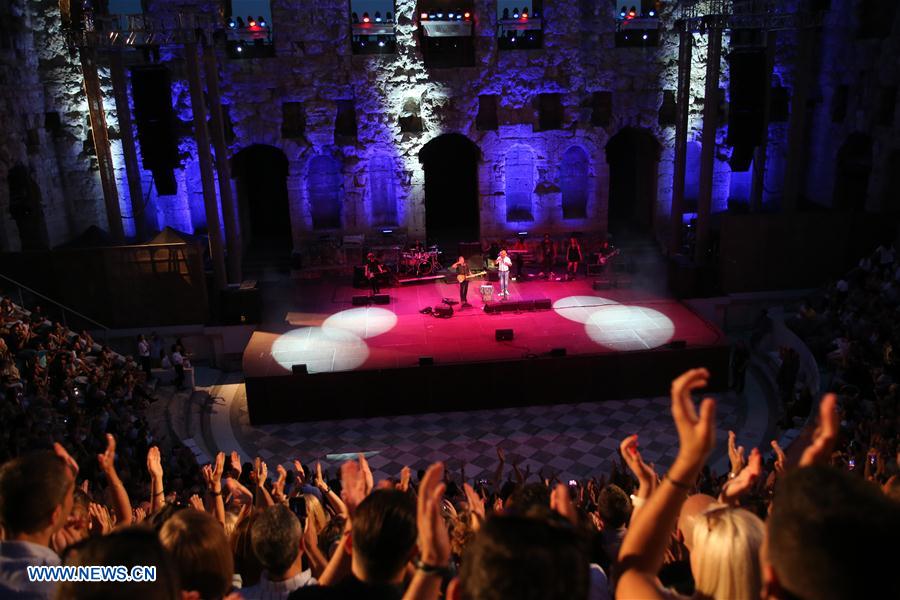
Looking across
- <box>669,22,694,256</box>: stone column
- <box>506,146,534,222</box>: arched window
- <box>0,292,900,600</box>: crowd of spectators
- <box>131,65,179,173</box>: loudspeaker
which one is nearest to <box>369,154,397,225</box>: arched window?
<box>506,146,534,222</box>: arched window

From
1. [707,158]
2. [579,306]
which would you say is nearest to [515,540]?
[579,306]

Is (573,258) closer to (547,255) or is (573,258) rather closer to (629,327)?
(547,255)

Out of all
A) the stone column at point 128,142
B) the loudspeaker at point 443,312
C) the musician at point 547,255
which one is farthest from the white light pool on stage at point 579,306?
the stone column at point 128,142

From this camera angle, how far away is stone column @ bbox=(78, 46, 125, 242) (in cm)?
1712

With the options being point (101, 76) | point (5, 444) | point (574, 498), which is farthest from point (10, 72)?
point (574, 498)

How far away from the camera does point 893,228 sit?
680 inches

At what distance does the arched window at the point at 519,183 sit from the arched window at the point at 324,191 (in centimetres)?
500

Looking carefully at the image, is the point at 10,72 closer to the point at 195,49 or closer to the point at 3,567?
the point at 195,49

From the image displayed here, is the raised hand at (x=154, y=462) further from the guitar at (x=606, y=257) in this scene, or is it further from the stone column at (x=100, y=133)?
the guitar at (x=606, y=257)

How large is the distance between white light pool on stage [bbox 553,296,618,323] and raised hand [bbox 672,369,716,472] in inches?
538

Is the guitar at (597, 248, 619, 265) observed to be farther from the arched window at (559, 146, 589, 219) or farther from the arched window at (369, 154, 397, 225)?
the arched window at (369, 154, 397, 225)

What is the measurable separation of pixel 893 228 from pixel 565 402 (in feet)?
30.2

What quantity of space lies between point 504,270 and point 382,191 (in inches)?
244

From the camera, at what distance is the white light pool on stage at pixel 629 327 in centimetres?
1463
